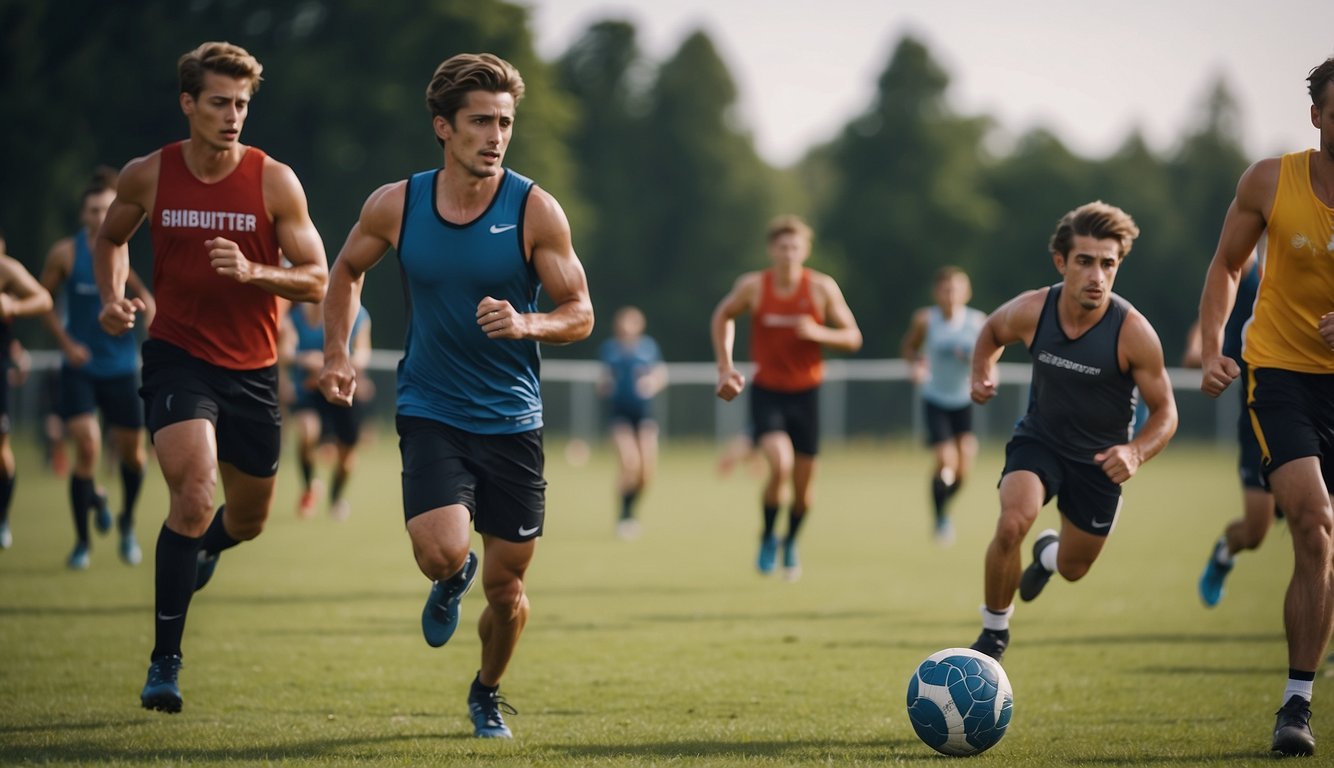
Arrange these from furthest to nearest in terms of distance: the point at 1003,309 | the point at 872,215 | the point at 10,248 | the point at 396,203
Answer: the point at 872,215 < the point at 10,248 < the point at 1003,309 < the point at 396,203

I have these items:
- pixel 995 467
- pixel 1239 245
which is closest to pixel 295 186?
pixel 1239 245

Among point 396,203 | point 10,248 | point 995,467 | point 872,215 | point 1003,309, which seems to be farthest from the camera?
point 872,215

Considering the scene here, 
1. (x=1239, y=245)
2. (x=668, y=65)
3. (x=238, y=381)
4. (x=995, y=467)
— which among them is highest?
(x=668, y=65)

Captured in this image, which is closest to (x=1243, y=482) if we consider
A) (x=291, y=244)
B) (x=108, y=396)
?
(x=291, y=244)

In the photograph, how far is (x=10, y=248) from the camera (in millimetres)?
37219

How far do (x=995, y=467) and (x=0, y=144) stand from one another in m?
26.8

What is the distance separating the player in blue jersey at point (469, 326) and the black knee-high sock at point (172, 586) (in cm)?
108

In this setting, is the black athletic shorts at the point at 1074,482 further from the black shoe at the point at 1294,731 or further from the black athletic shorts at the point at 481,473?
the black athletic shorts at the point at 481,473

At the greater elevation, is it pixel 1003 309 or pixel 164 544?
pixel 1003 309

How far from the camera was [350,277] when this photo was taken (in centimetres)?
622

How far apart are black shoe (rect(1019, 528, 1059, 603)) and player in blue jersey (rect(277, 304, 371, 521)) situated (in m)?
7.64

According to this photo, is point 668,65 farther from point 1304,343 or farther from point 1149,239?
point 1304,343

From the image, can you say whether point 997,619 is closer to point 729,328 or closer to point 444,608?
point 444,608

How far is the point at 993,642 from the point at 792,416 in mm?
5292
